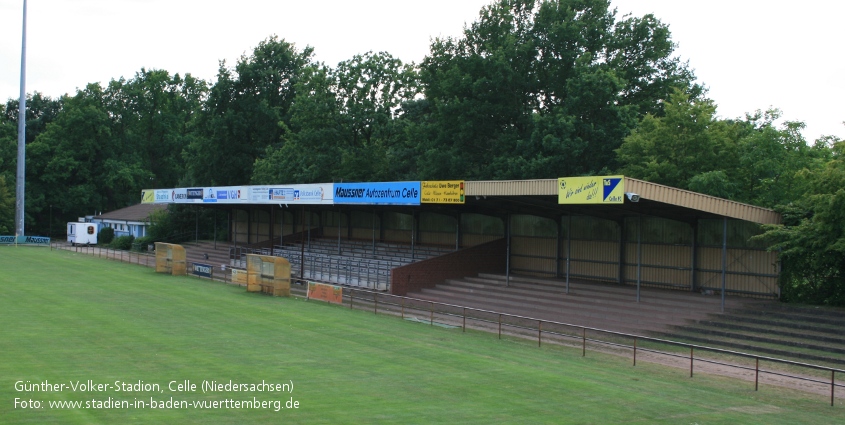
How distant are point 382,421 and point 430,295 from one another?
2044cm

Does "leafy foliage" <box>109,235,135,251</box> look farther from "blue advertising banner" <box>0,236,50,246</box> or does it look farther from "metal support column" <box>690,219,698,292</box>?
"metal support column" <box>690,219,698,292</box>

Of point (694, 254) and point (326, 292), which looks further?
point (326, 292)

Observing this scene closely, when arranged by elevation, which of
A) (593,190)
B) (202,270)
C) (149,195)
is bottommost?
(202,270)

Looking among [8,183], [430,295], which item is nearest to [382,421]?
[430,295]

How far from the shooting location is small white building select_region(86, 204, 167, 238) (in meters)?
68.2

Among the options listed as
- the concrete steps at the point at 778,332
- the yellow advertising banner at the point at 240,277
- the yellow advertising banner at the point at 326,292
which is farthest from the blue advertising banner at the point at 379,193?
the concrete steps at the point at 778,332

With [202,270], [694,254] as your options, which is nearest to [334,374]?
[694,254]

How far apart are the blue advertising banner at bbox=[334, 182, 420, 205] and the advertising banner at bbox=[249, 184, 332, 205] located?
95 centimetres

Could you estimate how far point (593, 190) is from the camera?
76.6 feet

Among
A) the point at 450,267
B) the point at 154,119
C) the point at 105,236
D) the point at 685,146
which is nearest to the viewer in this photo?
the point at 685,146

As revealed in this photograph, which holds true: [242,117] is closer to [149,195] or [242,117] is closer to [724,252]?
[149,195]

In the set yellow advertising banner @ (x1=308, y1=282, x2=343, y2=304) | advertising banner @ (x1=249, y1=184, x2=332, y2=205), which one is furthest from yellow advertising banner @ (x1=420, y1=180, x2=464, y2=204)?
advertising banner @ (x1=249, y1=184, x2=332, y2=205)

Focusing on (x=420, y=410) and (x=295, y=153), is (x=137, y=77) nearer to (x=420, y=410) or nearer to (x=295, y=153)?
(x=295, y=153)

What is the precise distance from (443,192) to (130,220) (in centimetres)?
4796
